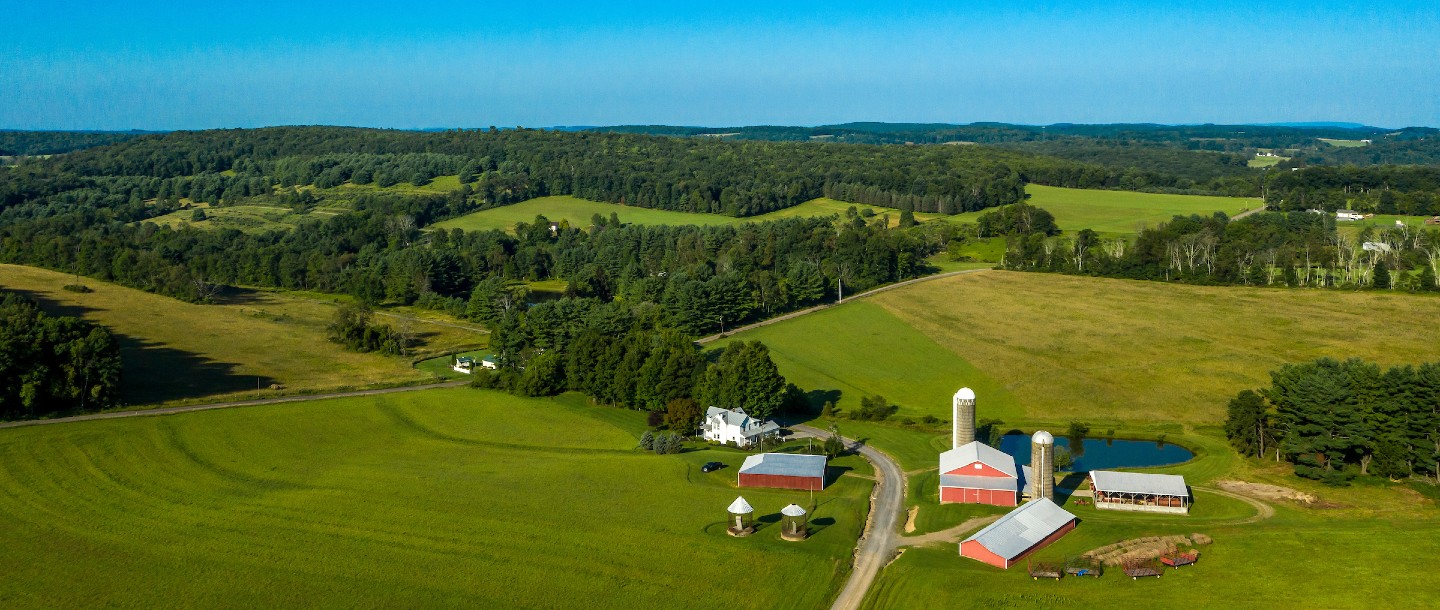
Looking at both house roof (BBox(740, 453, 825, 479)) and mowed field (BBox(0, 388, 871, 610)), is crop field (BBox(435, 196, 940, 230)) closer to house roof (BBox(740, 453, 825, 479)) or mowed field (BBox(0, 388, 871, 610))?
mowed field (BBox(0, 388, 871, 610))

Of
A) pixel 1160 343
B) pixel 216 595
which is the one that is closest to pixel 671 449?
pixel 216 595

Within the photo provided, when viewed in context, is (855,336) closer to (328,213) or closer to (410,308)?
(410,308)

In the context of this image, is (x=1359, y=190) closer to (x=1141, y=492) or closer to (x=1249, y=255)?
(x=1249, y=255)

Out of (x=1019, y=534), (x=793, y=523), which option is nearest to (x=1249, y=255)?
(x=1019, y=534)

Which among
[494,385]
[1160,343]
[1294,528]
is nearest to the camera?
[1294,528]

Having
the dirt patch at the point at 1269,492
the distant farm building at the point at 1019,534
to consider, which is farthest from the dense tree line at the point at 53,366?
the dirt patch at the point at 1269,492
